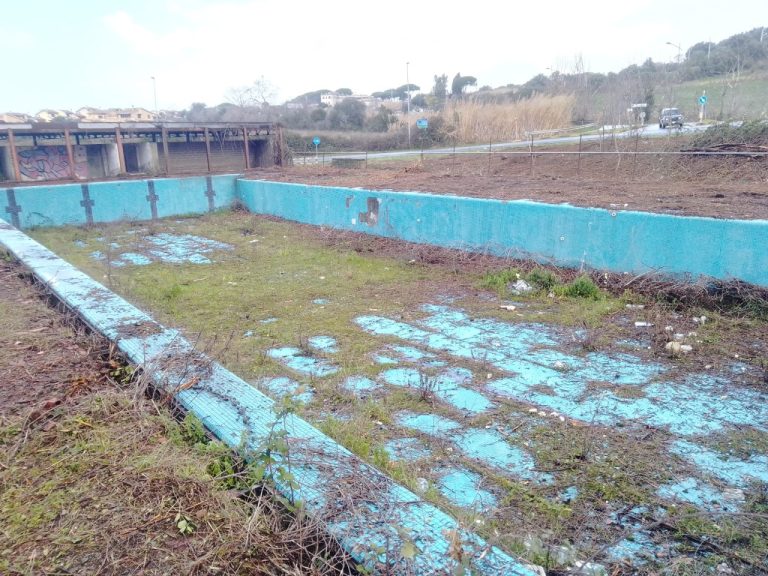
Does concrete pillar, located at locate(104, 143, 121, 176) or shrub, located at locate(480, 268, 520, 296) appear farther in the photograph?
concrete pillar, located at locate(104, 143, 121, 176)

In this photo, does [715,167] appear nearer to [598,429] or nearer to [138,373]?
[598,429]

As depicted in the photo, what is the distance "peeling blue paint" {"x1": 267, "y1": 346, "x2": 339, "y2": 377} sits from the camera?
193 inches

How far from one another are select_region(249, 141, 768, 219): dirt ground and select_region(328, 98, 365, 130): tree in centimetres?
2050

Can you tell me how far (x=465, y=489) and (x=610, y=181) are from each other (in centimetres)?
918

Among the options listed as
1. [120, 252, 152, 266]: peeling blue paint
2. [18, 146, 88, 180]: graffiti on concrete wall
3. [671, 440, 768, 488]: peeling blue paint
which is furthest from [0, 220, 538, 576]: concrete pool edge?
[18, 146, 88, 180]: graffiti on concrete wall

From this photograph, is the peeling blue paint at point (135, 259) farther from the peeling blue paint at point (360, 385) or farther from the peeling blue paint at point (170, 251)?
the peeling blue paint at point (360, 385)

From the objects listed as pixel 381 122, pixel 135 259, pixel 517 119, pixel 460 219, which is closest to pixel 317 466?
pixel 460 219

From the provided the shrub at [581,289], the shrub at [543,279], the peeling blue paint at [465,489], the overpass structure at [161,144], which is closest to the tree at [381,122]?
the overpass structure at [161,144]

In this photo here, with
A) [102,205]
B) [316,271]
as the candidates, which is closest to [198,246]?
[316,271]


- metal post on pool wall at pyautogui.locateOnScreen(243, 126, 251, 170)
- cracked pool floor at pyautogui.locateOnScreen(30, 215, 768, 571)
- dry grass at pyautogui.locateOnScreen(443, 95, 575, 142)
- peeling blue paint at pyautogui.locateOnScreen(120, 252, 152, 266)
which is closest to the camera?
cracked pool floor at pyautogui.locateOnScreen(30, 215, 768, 571)

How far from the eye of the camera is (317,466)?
242cm

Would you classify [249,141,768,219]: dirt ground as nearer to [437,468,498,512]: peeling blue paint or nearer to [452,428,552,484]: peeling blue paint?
[452,428,552,484]: peeling blue paint

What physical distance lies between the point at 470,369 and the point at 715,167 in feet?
37.6

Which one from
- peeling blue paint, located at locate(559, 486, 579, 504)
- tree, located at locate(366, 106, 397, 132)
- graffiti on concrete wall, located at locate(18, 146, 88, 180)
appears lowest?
peeling blue paint, located at locate(559, 486, 579, 504)
